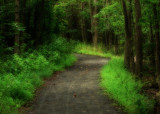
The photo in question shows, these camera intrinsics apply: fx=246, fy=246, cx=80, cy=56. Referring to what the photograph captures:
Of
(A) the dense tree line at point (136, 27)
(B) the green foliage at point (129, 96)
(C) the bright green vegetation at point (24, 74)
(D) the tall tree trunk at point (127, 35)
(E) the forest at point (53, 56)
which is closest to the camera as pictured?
(B) the green foliage at point (129, 96)

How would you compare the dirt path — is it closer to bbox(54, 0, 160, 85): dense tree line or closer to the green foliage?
the green foliage

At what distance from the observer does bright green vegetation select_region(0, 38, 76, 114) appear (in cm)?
897

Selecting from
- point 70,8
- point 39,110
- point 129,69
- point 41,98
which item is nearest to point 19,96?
point 41,98

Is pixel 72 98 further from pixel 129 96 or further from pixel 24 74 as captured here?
pixel 24 74

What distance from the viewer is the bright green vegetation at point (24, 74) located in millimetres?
8969

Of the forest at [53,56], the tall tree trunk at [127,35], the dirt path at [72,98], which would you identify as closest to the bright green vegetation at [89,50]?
the forest at [53,56]

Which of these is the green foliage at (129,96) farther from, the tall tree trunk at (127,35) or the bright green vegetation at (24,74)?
the tall tree trunk at (127,35)

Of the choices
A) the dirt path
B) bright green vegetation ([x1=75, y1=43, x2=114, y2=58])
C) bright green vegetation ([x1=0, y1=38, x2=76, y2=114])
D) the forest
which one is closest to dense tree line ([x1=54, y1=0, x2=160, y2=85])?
the forest

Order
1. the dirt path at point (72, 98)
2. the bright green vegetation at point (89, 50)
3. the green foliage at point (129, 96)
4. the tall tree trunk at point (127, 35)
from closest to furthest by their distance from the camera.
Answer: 1. the green foliage at point (129, 96)
2. the dirt path at point (72, 98)
3. the tall tree trunk at point (127, 35)
4. the bright green vegetation at point (89, 50)

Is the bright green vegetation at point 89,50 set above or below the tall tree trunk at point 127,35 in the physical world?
below

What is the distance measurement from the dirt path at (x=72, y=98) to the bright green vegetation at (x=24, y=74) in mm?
586

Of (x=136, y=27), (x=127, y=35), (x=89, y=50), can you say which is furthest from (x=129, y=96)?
(x=89, y=50)

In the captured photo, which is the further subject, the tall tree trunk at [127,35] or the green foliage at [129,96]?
the tall tree trunk at [127,35]

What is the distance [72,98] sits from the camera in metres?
10.0
